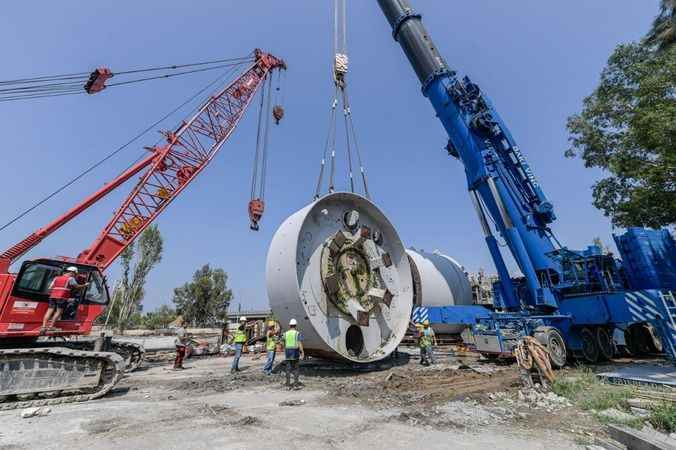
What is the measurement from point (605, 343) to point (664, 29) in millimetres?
13541

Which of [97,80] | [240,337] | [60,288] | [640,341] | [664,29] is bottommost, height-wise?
[640,341]

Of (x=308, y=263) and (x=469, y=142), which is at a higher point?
(x=469, y=142)

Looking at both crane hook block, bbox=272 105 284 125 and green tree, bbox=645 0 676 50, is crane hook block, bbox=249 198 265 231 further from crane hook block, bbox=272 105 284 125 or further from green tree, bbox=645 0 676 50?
green tree, bbox=645 0 676 50

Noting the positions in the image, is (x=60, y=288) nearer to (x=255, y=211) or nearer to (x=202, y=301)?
(x=255, y=211)

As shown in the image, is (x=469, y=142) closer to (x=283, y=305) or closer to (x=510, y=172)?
(x=510, y=172)

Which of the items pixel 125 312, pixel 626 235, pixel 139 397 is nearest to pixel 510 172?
pixel 626 235

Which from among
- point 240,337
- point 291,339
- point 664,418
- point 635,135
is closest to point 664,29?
point 635,135

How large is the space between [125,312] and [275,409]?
111ft

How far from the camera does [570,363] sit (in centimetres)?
952

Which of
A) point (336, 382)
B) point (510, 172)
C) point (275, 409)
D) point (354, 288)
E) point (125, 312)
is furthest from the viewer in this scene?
point (125, 312)

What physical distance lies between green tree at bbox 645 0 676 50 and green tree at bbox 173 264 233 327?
46640 mm

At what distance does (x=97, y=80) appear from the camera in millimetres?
13484

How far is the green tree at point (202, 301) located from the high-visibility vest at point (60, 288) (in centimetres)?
3998

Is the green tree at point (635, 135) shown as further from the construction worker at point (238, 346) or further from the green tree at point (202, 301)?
the green tree at point (202, 301)
